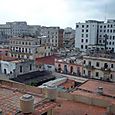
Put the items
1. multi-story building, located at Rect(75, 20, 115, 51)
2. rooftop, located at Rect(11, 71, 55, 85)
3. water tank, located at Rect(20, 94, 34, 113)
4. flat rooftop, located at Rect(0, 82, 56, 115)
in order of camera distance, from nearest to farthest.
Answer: water tank, located at Rect(20, 94, 34, 113)
flat rooftop, located at Rect(0, 82, 56, 115)
rooftop, located at Rect(11, 71, 55, 85)
multi-story building, located at Rect(75, 20, 115, 51)

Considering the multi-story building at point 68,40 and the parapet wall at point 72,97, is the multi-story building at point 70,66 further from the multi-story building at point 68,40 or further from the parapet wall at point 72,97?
the multi-story building at point 68,40

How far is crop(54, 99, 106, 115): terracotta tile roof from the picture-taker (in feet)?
61.8

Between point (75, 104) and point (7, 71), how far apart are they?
29984 millimetres

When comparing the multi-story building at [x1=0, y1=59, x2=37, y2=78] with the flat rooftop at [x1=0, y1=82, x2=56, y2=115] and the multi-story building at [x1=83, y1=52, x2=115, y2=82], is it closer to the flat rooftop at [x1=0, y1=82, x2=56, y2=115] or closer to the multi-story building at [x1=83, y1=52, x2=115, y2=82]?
the multi-story building at [x1=83, y1=52, x2=115, y2=82]

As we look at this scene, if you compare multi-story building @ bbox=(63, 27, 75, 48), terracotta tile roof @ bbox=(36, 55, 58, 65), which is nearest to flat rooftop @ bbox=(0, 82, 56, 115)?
terracotta tile roof @ bbox=(36, 55, 58, 65)

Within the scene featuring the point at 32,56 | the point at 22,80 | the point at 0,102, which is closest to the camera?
the point at 0,102

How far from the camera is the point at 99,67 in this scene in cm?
4841

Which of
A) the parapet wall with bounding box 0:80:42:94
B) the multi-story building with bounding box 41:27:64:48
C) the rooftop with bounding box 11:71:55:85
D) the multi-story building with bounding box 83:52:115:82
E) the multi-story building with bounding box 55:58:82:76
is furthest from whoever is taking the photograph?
the multi-story building with bounding box 41:27:64:48

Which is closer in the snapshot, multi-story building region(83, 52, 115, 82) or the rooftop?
the rooftop

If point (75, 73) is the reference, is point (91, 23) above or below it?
above

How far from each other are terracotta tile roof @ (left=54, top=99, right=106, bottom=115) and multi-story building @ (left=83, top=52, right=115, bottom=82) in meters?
27.6

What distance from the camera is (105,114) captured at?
17.6 m

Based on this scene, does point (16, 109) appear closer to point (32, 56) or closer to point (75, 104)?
point (75, 104)

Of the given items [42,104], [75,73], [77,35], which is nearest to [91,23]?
[77,35]
